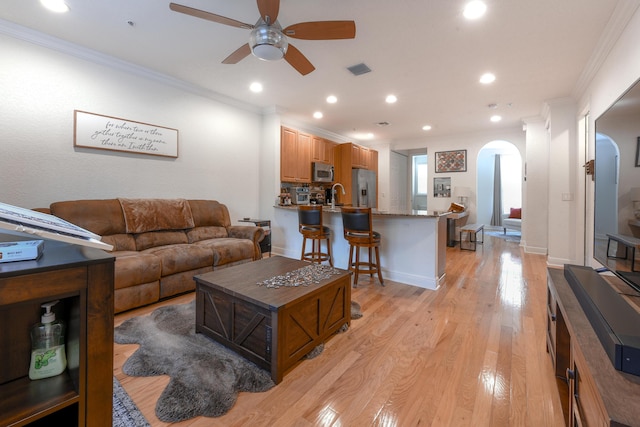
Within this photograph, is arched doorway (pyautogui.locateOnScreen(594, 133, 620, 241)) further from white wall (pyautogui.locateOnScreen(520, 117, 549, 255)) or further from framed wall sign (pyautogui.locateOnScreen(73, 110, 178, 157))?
framed wall sign (pyautogui.locateOnScreen(73, 110, 178, 157))

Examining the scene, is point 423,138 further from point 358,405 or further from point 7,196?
point 7,196

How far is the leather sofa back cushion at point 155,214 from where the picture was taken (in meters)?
3.13

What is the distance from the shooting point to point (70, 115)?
9.76ft

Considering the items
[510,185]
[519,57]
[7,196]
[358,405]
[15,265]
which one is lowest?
[358,405]

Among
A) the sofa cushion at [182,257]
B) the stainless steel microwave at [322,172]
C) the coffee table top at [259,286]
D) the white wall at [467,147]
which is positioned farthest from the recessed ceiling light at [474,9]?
the white wall at [467,147]

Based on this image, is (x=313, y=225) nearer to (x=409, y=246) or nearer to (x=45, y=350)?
(x=409, y=246)

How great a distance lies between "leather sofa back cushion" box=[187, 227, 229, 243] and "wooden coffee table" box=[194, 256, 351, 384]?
1.63 metres

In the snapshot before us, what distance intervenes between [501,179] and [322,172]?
663 cm

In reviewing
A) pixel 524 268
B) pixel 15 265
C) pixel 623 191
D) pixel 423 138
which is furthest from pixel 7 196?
pixel 423 138

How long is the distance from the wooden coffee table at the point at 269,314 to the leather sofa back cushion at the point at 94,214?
1.64 meters

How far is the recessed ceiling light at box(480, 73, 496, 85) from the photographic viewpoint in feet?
11.4

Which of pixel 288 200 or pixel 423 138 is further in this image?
pixel 423 138

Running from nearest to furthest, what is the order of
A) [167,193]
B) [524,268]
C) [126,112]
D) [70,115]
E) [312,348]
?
[312,348] < [70,115] < [126,112] < [167,193] < [524,268]

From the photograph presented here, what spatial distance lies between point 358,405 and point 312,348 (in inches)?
20.5
